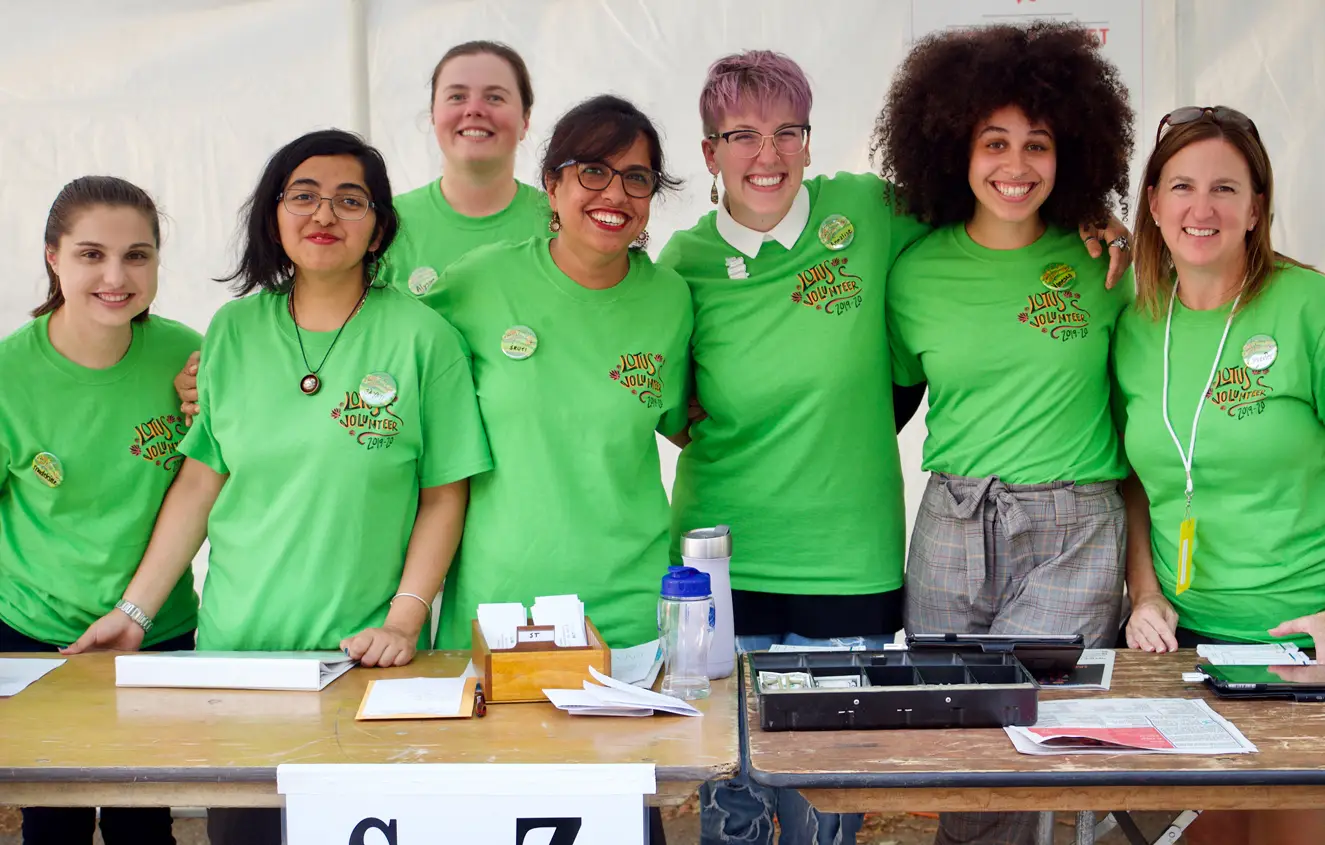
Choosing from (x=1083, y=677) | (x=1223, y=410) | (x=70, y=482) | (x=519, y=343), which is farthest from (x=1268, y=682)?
(x=70, y=482)

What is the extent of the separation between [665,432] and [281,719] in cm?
102

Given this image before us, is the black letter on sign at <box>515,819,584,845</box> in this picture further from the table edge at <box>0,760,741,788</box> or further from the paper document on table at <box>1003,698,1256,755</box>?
the paper document on table at <box>1003,698,1256,755</box>

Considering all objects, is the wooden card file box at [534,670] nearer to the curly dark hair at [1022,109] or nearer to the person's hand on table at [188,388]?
the person's hand on table at [188,388]

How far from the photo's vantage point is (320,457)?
2.25 meters

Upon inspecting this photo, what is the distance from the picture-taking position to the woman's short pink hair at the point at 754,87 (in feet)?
8.46

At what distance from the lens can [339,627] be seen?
7.59 ft

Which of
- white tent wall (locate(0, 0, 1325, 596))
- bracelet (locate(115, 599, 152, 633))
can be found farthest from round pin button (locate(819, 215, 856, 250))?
bracelet (locate(115, 599, 152, 633))

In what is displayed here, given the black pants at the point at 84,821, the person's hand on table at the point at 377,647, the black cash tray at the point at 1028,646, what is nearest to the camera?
the black cash tray at the point at 1028,646

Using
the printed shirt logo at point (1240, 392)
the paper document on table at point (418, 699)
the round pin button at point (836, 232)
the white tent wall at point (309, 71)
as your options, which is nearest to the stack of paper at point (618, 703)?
the paper document on table at point (418, 699)

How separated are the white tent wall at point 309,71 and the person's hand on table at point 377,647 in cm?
175

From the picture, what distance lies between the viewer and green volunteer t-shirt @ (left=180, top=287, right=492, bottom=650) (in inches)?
89.0

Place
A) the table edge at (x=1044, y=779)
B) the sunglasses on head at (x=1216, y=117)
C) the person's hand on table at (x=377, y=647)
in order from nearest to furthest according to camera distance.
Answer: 1. the table edge at (x=1044, y=779)
2. the person's hand on table at (x=377, y=647)
3. the sunglasses on head at (x=1216, y=117)

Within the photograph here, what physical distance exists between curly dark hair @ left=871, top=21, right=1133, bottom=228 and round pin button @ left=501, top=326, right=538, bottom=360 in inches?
36.9

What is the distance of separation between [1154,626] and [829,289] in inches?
37.7
